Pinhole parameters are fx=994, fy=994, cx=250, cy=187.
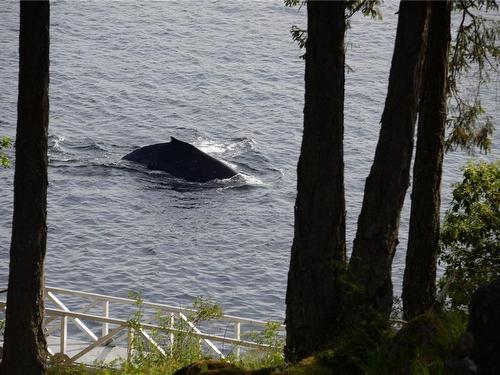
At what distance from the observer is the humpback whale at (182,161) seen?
43094mm

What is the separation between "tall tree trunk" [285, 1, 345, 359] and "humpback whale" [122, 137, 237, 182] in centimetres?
3041

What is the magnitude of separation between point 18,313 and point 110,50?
4794cm

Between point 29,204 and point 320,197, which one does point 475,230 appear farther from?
point 29,204

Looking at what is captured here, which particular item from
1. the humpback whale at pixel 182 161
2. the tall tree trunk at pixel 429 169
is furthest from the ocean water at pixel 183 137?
the tall tree trunk at pixel 429 169

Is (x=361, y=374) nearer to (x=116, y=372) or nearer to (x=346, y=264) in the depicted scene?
(x=346, y=264)

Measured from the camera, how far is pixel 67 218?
37.0 meters

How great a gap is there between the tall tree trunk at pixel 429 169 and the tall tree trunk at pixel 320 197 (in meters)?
2.24

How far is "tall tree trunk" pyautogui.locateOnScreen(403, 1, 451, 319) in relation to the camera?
14.4 metres

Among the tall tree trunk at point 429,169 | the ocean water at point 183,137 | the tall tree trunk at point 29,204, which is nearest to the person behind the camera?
the tall tree trunk at point 29,204

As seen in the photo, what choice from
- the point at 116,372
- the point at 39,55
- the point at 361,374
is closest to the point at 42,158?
Answer: the point at 39,55

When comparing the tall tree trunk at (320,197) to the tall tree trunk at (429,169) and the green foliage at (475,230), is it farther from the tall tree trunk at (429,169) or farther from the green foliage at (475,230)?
the green foliage at (475,230)

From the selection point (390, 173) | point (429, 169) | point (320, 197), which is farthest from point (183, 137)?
point (390, 173)

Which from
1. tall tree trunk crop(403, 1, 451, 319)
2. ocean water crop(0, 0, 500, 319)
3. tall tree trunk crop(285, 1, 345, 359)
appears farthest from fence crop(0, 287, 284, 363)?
ocean water crop(0, 0, 500, 319)

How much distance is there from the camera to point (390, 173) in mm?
12156
